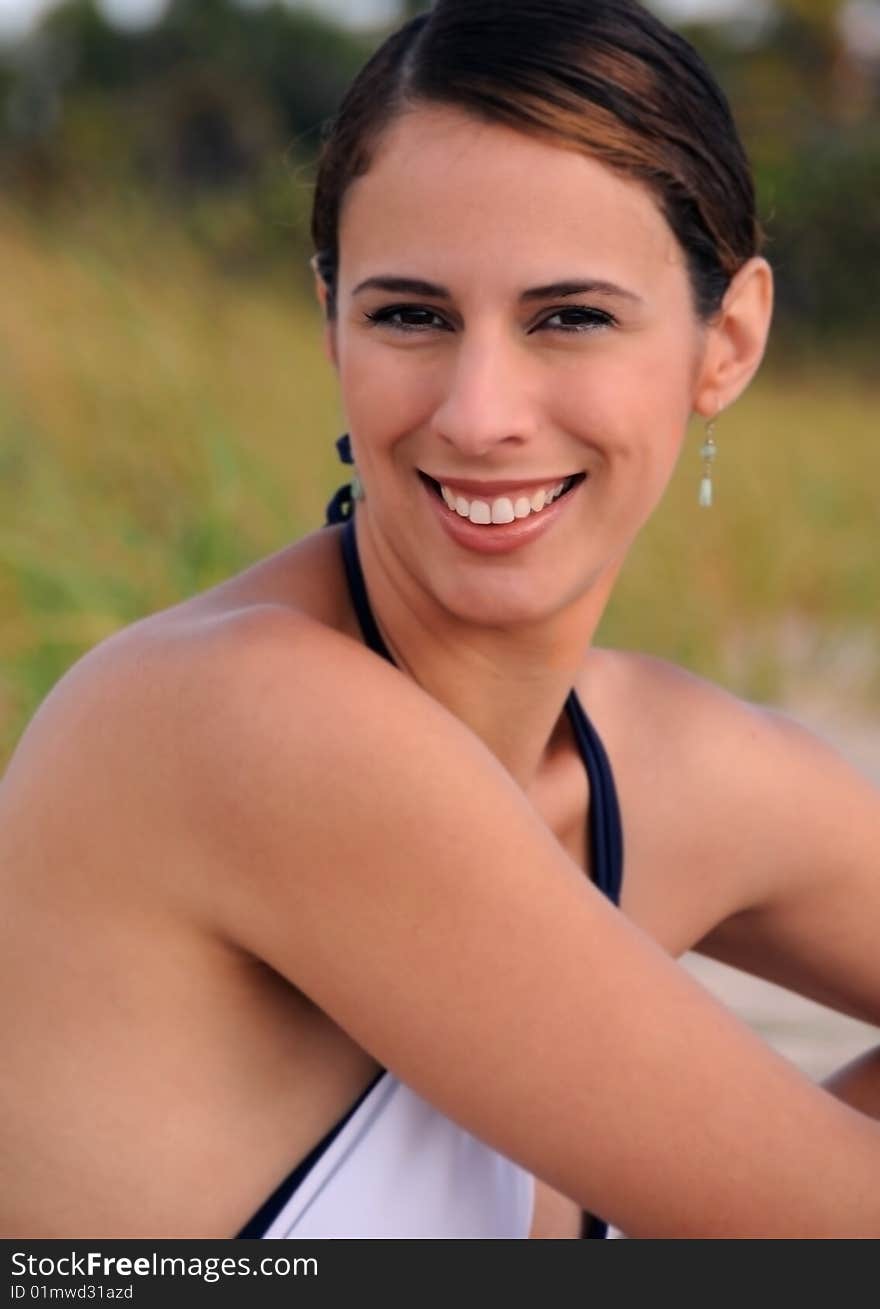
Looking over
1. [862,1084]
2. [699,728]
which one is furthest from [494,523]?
[862,1084]

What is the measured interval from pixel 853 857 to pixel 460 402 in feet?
3.18

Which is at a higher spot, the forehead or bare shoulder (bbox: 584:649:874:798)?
the forehead

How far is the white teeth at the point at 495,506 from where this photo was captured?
1949mm

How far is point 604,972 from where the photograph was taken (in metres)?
1.72

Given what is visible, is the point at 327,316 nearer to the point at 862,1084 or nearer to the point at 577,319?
the point at 577,319

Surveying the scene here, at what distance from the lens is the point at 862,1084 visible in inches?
95.8

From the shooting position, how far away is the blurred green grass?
14.8 feet

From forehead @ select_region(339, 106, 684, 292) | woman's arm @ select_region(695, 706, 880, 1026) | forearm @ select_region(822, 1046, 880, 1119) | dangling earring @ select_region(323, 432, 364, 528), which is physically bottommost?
forearm @ select_region(822, 1046, 880, 1119)

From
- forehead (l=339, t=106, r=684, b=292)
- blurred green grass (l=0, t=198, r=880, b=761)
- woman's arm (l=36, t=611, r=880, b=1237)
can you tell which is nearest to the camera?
woman's arm (l=36, t=611, r=880, b=1237)

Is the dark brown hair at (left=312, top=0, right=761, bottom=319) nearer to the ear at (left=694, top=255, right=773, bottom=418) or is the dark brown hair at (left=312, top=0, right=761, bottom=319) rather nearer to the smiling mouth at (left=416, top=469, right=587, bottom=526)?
the ear at (left=694, top=255, right=773, bottom=418)

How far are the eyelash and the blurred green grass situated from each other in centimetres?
228

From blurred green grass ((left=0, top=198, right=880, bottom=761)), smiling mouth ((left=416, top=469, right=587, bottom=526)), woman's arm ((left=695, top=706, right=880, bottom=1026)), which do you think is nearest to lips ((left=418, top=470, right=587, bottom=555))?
smiling mouth ((left=416, top=469, right=587, bottom=526))

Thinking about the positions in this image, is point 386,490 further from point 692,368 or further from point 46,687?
point 46,687

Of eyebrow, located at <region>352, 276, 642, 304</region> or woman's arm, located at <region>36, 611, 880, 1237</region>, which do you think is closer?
woman's arm, located at <region>36, 611, 880, 1237</region>
